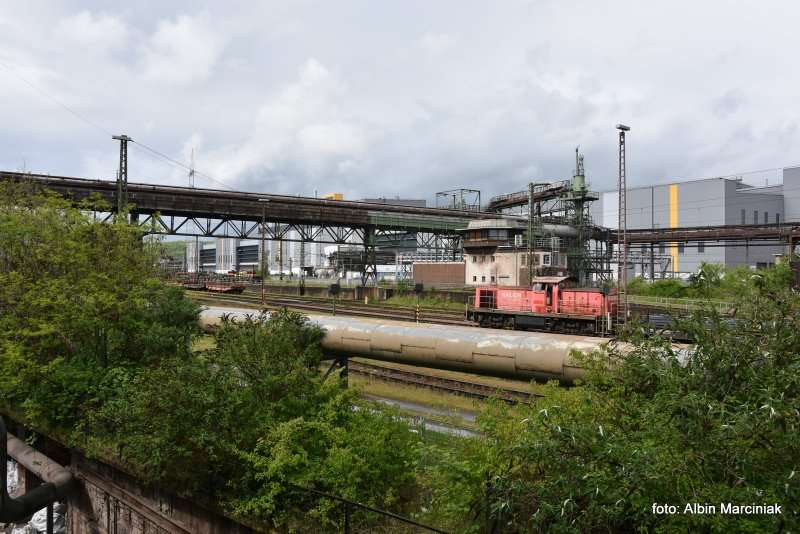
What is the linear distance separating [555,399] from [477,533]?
2.74 m

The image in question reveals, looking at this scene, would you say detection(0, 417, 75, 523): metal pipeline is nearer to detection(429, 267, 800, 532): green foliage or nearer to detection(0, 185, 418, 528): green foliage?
detection(0, 185, 418, 528): green foliage

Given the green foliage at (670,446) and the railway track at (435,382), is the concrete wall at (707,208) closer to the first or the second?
the railway track at (435,382)

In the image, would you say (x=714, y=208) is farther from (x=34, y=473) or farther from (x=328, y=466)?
(x=34, y=473)

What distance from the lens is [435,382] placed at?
65.7 ft

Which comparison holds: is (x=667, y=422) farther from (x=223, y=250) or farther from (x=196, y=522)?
(x=223, y=250)

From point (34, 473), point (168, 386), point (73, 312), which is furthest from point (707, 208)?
point (34, 473)

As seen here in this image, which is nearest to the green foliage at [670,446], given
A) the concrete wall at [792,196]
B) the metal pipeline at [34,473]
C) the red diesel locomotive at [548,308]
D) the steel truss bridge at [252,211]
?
the metal pipeline at [34,473]

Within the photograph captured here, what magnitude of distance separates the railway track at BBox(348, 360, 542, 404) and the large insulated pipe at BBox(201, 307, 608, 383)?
4.57 metres

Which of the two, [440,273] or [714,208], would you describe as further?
[714,208]

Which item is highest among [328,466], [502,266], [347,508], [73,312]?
[502,266]

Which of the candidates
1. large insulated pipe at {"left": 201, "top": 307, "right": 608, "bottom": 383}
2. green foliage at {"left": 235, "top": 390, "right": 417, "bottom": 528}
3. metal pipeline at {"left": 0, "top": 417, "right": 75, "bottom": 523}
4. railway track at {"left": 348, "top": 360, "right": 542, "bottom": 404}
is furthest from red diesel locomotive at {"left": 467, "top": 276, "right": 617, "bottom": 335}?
metal pipeline at {"left": 0, "top": 417, "right": 75, "bottom": 523}

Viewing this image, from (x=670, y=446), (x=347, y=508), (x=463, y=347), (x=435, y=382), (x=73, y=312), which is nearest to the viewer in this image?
(x=670, y=446)

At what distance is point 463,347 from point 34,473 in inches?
553

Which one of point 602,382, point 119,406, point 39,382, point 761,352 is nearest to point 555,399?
point 602,382
